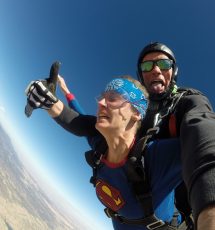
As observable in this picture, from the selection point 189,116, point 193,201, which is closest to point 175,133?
point 189,116

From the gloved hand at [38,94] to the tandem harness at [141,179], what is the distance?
86 centimetres

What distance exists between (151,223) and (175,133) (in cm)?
99

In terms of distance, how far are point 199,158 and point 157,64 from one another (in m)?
2.62

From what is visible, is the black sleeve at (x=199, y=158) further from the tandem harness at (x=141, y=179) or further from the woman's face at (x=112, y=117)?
the woman's face at (x=112, y=117)

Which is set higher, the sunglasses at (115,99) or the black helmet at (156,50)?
the black helmet at (156,50)

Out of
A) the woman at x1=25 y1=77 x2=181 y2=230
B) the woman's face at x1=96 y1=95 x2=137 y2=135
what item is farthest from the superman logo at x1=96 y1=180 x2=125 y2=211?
the woman's face at x1=96 y1=95 x2=137 y2=135

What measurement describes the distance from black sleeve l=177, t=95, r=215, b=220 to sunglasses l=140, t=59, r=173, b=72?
1842 millimetres

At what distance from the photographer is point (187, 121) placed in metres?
2.06

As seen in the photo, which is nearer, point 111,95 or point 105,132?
point 105,132

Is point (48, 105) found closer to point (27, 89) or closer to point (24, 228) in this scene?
point (27, 89)

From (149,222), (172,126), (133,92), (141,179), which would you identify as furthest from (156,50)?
(149,222)

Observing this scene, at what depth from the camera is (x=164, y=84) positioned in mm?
3734

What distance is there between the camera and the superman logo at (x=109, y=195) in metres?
2.95

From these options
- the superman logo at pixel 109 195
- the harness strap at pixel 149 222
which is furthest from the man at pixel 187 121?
the harness strap at pixel 149 222
